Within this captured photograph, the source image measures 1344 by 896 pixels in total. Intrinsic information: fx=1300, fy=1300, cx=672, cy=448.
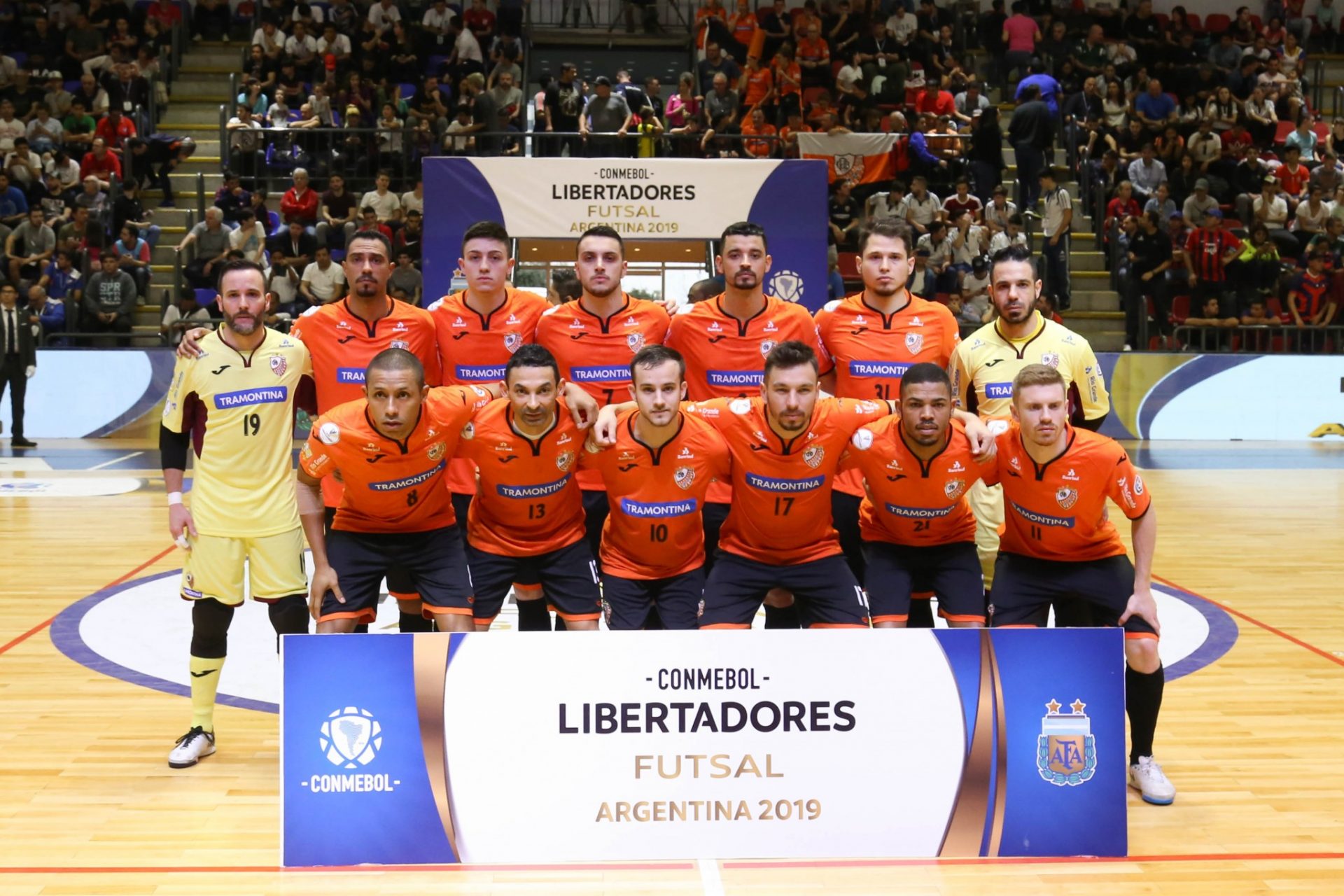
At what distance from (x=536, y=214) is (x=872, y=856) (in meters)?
11.1

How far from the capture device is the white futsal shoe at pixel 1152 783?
18.6ft

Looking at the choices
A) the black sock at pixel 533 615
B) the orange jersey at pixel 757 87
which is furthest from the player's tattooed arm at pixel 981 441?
the orange jersey at pixel 757 87

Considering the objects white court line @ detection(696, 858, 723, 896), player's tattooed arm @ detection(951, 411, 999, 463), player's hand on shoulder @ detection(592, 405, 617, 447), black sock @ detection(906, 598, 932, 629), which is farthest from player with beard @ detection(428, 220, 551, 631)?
player's tattooed arm @ detection(951, 411, 999, 463)

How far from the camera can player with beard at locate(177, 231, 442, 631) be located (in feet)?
21.9

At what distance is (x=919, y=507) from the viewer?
20.0ft

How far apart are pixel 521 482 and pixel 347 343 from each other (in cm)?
139

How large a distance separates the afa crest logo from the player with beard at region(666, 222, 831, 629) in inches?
74.2

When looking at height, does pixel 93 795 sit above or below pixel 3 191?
below

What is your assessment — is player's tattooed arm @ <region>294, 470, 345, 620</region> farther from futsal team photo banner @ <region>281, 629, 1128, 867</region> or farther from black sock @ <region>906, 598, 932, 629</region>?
black sock @ <region>906, 598, 932, 629</region>

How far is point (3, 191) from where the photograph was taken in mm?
19266

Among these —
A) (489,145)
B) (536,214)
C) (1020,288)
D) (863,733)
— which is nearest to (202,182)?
(489,145)

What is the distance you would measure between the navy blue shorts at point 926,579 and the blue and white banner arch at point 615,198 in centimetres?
916

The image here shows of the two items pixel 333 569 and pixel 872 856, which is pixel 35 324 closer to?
pixel 333 569

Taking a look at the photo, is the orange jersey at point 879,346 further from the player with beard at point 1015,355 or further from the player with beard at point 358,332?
the player with beard at point 358,332
